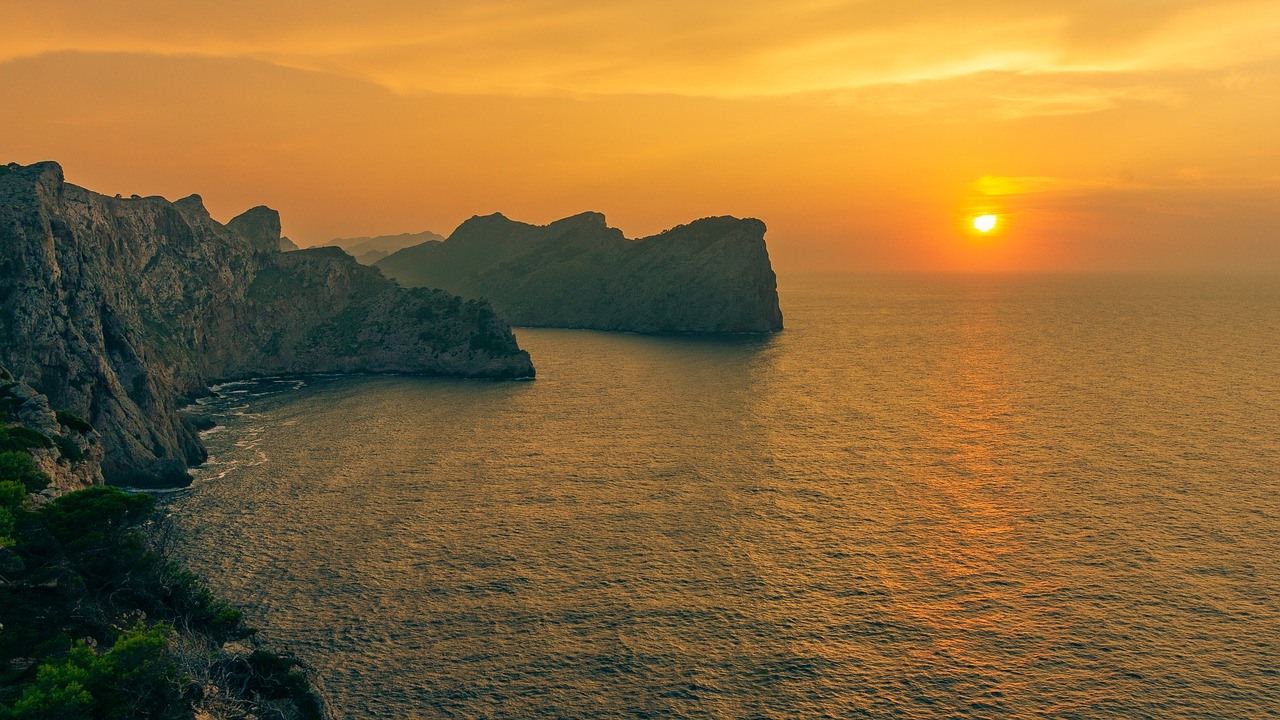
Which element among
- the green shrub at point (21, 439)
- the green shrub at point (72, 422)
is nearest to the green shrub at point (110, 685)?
the green shrub at point (21, 439)

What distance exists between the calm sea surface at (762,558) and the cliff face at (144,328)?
527 inches

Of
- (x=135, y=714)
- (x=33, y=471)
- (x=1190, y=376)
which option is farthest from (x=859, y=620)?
(x=1190, y=376)

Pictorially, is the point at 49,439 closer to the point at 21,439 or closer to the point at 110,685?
the point at 21,439

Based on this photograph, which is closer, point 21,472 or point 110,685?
point 110,685

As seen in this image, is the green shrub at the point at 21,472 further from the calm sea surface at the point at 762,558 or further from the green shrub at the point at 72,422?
the green shrub at the point at 72,422

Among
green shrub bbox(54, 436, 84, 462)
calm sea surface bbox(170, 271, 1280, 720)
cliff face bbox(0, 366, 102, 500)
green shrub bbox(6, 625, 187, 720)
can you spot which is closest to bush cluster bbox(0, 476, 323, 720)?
green shrub bbox(6, 625, 187, 720)

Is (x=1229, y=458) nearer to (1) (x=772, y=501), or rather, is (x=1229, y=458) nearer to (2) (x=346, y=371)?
(1) (x=772, y=501)

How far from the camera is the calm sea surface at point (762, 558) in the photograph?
5278 centimetres

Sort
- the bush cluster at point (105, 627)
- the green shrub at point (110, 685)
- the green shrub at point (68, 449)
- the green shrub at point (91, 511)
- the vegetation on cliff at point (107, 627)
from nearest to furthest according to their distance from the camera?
the green shrub at point (110, 685)
the bush cluster at point (105, 627)
the vegetation on cliff at point (107, 627)
the green shrub at point (91, 511)
the green shrub at point (68, 449)

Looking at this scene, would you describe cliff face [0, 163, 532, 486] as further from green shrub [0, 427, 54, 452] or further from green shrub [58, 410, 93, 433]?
green shrub [0, 427, 54, 452]

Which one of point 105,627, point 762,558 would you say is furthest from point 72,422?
point 762,558

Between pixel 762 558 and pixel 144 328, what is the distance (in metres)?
142

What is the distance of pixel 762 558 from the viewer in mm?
73750

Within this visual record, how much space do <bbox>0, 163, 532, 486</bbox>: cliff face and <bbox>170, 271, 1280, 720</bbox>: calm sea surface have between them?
1339cm
